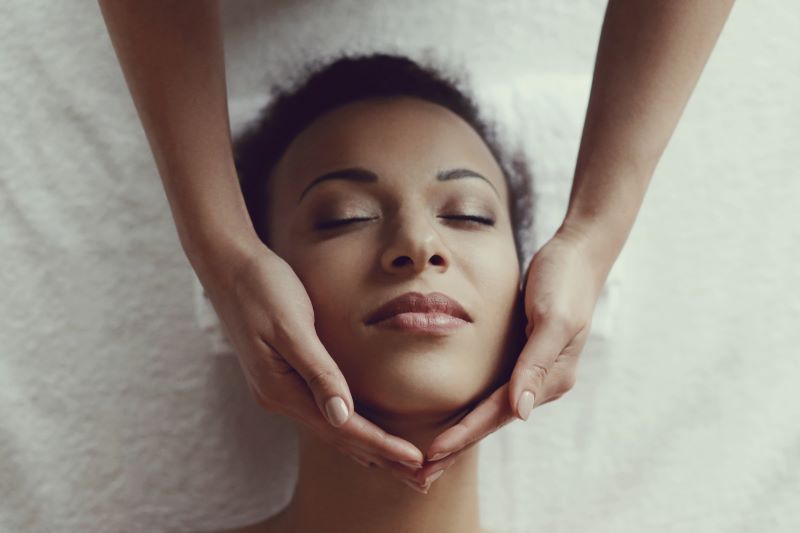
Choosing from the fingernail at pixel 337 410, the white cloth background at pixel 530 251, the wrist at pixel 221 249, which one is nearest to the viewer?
the fingernail at pixel 337 410

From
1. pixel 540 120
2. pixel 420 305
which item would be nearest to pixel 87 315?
pixel 420 305

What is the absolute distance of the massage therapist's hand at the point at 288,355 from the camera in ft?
3.00

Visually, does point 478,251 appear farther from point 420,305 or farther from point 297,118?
point 297,118

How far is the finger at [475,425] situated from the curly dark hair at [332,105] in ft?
1.15

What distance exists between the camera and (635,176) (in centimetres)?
111

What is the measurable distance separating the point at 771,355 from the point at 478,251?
0.60 meters

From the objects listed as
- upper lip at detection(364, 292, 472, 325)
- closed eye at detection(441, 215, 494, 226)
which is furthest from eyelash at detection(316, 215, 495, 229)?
upper lip at detection(364, 292, 472, 325)

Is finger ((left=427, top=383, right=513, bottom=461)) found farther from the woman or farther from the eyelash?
the eyelash

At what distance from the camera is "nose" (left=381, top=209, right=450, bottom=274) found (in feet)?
3.22

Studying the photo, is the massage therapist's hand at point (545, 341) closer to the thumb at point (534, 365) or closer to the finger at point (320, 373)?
the thumb at point (534, 365)

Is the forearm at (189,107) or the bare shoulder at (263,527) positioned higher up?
the forearm at (189,107)

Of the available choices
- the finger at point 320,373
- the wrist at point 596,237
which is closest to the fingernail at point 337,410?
the finger at point 320,373

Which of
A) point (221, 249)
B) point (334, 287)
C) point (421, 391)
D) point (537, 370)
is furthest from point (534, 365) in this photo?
point (221, 249)

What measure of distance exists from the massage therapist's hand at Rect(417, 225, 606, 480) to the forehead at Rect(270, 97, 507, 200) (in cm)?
16
